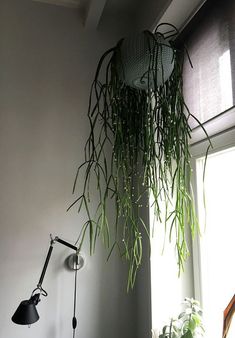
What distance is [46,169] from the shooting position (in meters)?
1.61

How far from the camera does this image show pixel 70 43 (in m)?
1.77

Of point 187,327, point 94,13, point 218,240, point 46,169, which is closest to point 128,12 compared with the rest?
point 94,13

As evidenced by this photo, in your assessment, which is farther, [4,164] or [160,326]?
[4,164]

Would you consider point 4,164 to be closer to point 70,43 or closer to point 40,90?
point 40,90

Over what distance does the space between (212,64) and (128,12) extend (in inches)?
34.5

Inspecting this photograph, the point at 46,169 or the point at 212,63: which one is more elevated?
the point at 212,63

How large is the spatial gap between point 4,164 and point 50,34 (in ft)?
2.71

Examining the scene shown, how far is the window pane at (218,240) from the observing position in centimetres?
127

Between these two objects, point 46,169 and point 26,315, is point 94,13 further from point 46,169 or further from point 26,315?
point 26,315

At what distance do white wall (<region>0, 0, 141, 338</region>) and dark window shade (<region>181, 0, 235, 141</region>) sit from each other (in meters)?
0.63

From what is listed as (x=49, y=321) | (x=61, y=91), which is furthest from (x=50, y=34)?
(x=49, y=321)

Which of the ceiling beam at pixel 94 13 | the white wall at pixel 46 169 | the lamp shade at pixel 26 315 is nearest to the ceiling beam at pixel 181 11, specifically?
the ceiling beam at pixel 94 13

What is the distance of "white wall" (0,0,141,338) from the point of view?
1505mm

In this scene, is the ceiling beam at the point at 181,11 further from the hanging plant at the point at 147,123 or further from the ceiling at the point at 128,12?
the hanging plant at the point at 147,123
